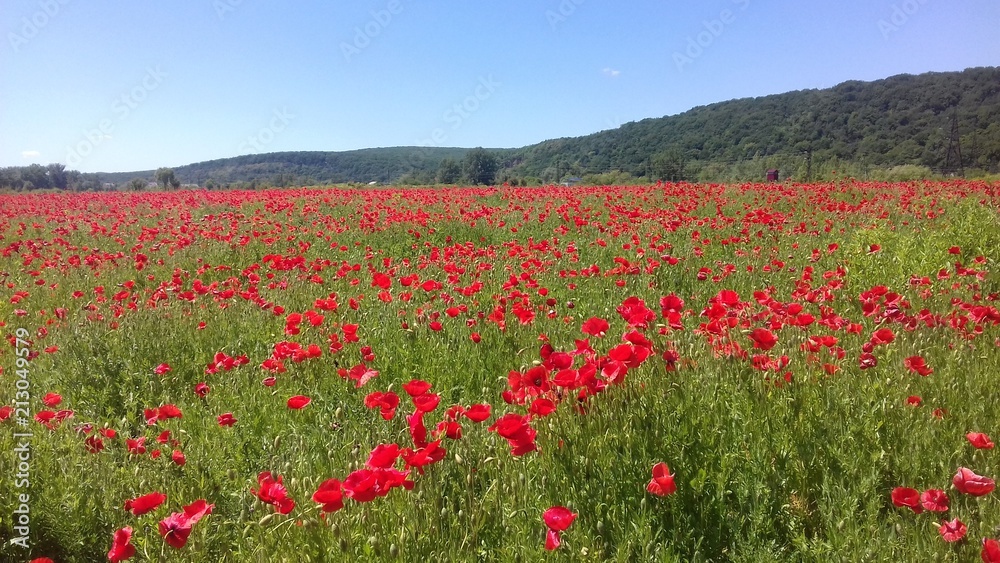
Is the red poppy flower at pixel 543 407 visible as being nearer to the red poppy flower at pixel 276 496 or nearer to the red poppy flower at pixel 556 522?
the red poppy flower at pixel 556 522

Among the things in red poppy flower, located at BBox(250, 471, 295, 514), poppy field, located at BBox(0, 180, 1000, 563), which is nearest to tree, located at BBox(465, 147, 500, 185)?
poppy field, located at BBox(0, 180, 1000, 563)

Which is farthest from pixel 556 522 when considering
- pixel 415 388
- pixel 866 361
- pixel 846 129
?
pixel 846 129

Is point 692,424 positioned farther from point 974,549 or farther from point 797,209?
point 797,209

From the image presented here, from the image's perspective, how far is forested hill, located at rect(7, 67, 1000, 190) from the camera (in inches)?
1640

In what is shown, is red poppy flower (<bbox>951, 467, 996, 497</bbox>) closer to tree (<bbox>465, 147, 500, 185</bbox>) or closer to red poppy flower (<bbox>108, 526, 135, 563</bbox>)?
red poppy flower (<bbox>108, 526, 135, 563</bbox>)

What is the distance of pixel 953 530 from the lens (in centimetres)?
164

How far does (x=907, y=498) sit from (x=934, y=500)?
0.07m

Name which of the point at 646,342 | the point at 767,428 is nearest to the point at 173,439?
the point at 646,342

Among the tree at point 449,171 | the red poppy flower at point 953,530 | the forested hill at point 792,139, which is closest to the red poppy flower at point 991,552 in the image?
the red poppy flower at point 953,530

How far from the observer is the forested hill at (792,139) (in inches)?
1640

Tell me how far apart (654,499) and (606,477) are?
0.18 meters

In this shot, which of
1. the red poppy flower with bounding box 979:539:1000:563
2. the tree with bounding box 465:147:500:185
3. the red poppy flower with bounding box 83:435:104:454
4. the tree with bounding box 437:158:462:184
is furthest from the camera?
the tree with bounding box 437:158:462:184

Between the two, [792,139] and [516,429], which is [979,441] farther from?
[792,139]

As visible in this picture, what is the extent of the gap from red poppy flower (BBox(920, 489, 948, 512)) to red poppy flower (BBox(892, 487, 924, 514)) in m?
0.02
